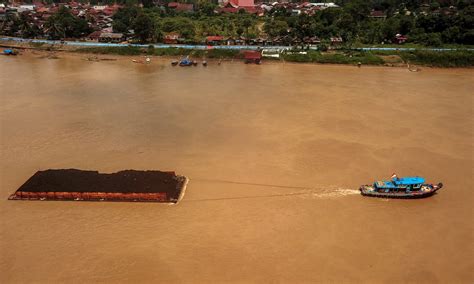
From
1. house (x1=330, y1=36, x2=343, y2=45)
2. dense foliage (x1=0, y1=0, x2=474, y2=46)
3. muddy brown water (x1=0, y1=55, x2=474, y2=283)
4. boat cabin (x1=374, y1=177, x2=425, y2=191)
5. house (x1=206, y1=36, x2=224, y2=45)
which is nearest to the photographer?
muddy brown water (x1=0, y1=55, x2=474, y2=283)

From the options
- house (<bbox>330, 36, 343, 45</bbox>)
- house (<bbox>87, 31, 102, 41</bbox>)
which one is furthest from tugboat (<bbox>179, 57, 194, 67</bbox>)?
house (<bbox>330, 36, 343, 45</bbox>)

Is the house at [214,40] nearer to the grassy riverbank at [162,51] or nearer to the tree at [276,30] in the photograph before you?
the grassy riverbank at [162,51]

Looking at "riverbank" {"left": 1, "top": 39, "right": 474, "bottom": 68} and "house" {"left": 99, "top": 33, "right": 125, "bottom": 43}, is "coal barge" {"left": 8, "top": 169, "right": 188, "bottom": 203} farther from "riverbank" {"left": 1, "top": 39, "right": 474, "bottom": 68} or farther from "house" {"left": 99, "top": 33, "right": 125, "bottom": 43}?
"house" {"left": 99, "top": 33, "right": 125, "bottom": 43}

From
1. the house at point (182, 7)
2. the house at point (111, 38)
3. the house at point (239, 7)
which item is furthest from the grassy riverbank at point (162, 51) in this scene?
the house at point (182, 7)

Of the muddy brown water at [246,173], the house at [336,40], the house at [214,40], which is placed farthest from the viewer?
the house at [214,40]

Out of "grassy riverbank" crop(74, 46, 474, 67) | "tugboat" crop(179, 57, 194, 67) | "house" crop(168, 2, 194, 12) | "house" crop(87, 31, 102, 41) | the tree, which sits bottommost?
"tugboat" crop(179, 57, 194, 67)

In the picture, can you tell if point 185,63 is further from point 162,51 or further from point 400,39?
point 400,39

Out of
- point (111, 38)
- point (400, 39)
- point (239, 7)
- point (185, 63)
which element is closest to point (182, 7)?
point (239, 7)
